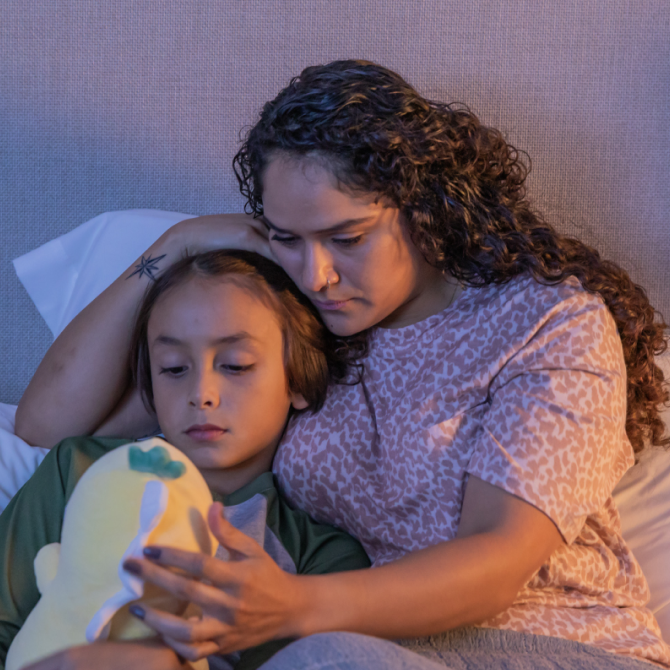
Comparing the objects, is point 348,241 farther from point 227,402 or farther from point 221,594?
point 221,594

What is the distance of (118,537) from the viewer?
2.12ft

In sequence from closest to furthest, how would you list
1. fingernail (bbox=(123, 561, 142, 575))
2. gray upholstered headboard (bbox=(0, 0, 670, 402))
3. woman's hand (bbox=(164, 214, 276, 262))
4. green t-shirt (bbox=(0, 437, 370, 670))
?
fingernail (bbox=(123, 561, 142, 575)), green t-shirt (bbox=(0, 437, 370, 670)), woman's hand (bbox=(164, 214, 276, 262)), gray upholstered headboard (bbox=(0, 0, 670, 402))

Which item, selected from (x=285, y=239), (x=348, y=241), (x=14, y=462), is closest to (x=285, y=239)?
(x=285, y=239)

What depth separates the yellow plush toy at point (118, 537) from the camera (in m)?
0.64

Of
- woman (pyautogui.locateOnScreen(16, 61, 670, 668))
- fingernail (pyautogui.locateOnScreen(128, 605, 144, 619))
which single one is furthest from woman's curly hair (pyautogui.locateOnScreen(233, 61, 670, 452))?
fingernail (pyautogui.locateOnScreen(128, 605, 144, 619))

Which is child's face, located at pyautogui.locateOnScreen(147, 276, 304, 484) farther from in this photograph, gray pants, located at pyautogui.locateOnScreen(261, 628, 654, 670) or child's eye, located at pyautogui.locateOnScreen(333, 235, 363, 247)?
gray pants, located at pyautogui.locateOnScreen(261, 628, 654, 670)

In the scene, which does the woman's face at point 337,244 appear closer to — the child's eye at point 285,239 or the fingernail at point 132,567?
the child's eye at point 285,239

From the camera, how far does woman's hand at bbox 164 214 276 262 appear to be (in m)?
1.15

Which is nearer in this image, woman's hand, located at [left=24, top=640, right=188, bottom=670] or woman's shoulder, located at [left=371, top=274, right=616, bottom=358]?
woman's hand, located at [left=24, top=640, right=188, bottom=670]

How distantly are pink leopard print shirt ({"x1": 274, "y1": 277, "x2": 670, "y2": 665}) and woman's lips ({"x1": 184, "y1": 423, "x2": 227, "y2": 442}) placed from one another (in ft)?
0.44

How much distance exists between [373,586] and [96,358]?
2.28 ft

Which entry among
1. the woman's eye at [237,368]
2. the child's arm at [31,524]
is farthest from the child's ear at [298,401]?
the child's arm at [31,524]

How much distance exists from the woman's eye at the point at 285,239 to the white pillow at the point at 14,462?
585 mm

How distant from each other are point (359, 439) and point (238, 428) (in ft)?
0.62
